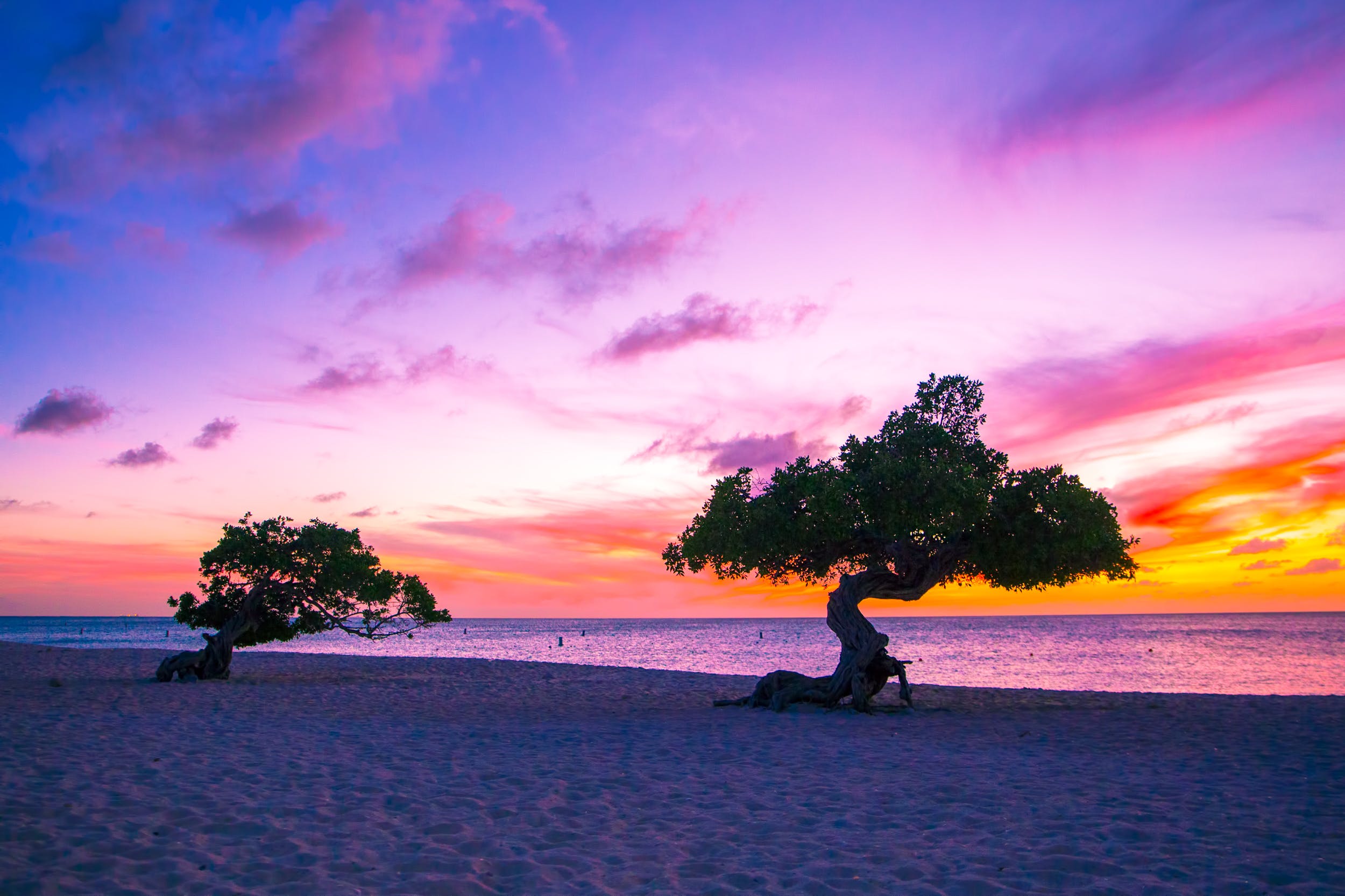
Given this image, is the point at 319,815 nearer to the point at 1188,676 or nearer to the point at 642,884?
the point at 642,884

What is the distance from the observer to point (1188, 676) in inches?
1748

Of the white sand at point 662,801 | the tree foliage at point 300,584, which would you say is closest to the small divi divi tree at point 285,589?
the tree foliage at point 300,584

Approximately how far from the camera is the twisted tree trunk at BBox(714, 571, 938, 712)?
22297 millimetres

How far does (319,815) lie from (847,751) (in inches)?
376

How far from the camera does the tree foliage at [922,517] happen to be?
808 inches

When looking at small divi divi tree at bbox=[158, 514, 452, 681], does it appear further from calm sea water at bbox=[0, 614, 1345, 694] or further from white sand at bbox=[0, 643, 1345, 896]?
calm sea water at bbox=[0, 614, 1345, 694]

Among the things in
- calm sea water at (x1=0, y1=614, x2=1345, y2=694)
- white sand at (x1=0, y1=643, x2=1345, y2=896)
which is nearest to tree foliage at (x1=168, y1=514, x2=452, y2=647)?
white sand at (x1=0, y1=643, x2=1345, y2=896)

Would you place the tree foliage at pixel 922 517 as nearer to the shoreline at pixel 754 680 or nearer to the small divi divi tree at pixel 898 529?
the small divi divi tree at pixel 898 529

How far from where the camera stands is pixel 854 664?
2244cm

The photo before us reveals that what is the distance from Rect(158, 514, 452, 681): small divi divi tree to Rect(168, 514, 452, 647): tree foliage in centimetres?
2

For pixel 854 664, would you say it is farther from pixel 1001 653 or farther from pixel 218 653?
pixel 1001 653

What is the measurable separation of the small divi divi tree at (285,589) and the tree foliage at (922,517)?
40.2ft

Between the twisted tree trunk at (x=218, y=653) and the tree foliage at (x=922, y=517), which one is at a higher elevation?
the tree foliage at (x=922, y=517)

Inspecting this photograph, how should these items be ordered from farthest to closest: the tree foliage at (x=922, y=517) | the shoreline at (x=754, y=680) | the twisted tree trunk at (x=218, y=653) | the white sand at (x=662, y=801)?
the twisted tree trunk at (x=218, y=653) < the shoreline at (x=754, y=680) < the tree foliage at (x=922, y=517) < the white sand at (x=662, y=801)
